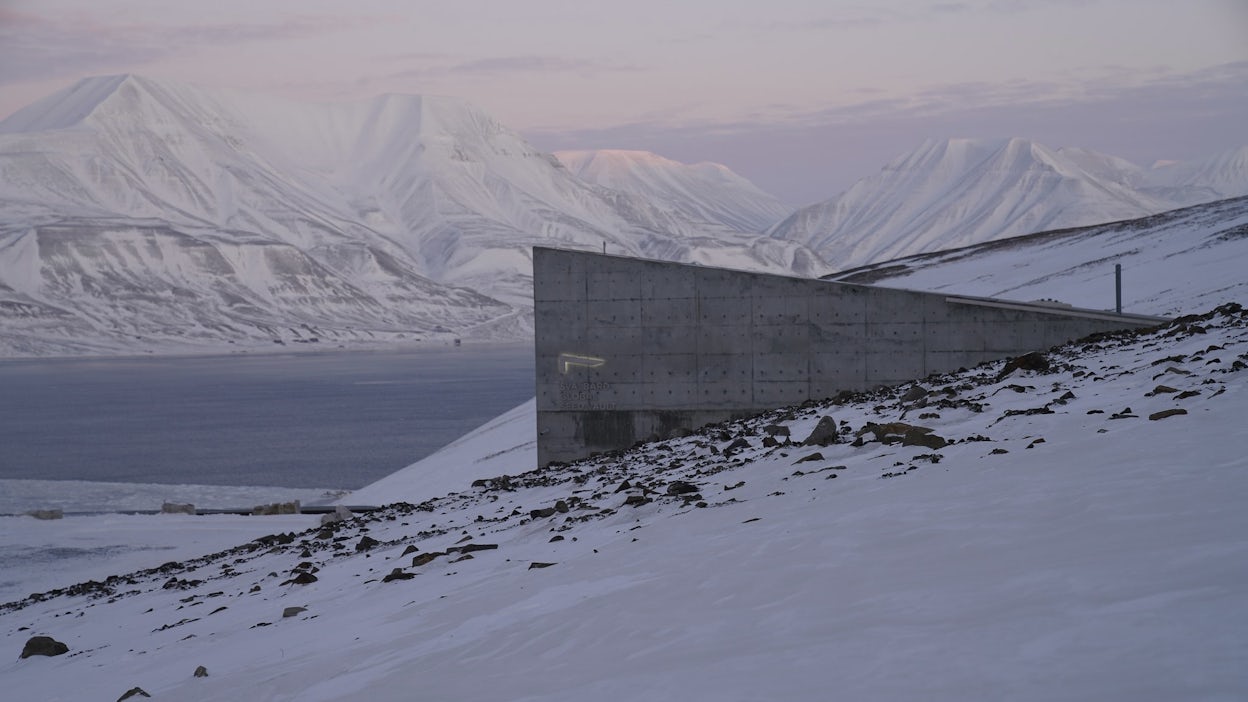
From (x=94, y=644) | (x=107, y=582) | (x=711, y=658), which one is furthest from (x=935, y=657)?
(x=107, y=582)

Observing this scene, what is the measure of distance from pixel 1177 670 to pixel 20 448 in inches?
2668

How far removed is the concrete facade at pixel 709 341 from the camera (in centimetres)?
2459

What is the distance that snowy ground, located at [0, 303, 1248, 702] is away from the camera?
5.00 metres

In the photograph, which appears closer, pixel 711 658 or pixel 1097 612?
pixel 1097 612

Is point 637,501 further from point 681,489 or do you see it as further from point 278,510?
point 278,510

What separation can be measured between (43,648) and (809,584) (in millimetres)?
7819

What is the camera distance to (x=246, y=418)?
263ft

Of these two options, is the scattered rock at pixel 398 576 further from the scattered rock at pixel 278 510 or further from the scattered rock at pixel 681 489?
the scattered rock at pixel 278 510

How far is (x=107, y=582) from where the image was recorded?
665 inches

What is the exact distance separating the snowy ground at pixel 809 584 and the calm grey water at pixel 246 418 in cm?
3557

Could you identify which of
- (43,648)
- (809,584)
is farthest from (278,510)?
(809,584)

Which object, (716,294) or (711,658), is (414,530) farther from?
(716,294)

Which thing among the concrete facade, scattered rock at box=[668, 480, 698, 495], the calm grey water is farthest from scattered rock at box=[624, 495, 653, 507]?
the calm grey water

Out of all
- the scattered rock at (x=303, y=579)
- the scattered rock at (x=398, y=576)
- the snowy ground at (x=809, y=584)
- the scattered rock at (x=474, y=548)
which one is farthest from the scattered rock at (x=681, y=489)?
the scattered rock at (x=303, y=579)
